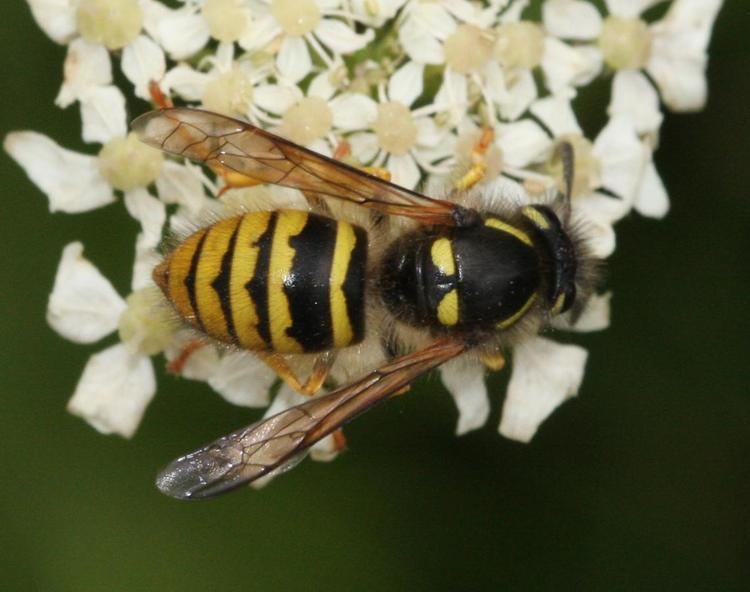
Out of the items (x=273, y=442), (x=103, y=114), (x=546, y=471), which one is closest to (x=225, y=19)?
(x=103, y=114)

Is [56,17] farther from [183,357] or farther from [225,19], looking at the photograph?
[183,357]

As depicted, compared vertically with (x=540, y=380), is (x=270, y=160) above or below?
above

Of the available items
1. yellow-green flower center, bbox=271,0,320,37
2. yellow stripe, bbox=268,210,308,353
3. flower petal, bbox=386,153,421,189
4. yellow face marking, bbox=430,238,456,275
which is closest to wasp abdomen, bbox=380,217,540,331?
yellow face marking, bbox=430,238,456,275

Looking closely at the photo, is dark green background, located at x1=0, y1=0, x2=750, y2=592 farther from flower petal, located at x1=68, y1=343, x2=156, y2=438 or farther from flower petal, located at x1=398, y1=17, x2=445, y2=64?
flower petal, located at x1=398, y1=17, x2=445, y2=64

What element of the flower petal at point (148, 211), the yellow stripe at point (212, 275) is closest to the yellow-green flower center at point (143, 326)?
the flower petal at point (148, 211)

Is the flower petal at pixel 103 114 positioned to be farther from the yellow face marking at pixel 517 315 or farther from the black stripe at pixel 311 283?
the yellow face marking at pixel 517 315

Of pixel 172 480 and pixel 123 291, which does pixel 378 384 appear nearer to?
pixel 172 480

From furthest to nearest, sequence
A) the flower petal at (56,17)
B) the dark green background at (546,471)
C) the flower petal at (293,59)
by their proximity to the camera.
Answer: the dark green background at (546,471), the flower petal at (56,17), the flower petal at (293,59)
